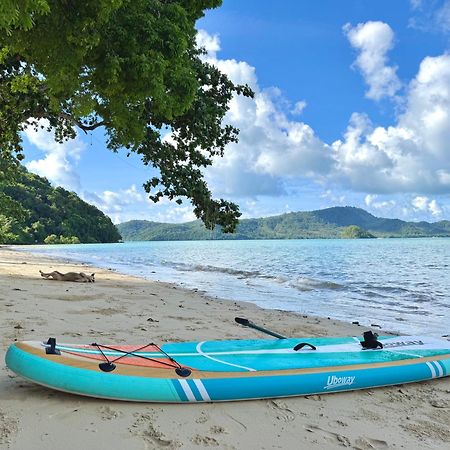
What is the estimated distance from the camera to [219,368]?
3951mm

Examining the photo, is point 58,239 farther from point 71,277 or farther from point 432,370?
point 432,370

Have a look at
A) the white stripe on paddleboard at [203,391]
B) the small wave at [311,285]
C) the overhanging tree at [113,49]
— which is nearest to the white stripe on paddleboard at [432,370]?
the white stripe on paddleboard at [203,391]

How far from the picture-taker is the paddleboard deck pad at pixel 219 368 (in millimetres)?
3461

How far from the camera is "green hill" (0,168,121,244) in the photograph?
358 ft

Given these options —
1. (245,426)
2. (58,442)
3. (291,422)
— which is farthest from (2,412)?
(291,422)

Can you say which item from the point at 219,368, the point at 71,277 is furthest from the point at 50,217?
the point at 219,368

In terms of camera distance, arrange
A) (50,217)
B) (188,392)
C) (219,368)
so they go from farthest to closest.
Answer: (50,217) < (219,368) < (188,392)

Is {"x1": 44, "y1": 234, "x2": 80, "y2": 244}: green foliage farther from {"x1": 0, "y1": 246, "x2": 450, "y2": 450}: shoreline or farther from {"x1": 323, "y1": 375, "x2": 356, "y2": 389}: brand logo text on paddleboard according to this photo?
{"x1": 323, "y1": 375, "x2": 356, "y2": 389}: brand logo text on paddleboard

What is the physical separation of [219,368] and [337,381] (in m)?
1.27

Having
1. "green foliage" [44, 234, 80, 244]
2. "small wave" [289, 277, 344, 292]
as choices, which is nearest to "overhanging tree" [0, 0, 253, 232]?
"small wave" [289, 277, 344, 292]

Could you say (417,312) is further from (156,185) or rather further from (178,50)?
(178,50)

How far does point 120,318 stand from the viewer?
303 inches

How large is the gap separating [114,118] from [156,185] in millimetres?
5492

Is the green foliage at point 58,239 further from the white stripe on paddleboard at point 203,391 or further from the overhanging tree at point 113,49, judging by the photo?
the white stripe on paddleboard at point 203,391
